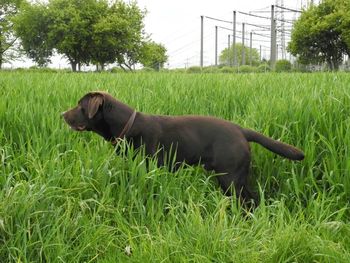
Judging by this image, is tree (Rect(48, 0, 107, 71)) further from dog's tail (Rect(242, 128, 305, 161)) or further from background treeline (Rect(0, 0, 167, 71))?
dog's tail (Rect(242, 128, 305, 161))

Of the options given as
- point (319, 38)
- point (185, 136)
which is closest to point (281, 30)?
point (319, 38)

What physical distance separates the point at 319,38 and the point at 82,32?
15224 mm

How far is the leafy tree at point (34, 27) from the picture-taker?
30.6 m

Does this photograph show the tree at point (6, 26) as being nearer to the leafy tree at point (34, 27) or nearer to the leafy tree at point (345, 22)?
the leafy tree at point (34, 27)

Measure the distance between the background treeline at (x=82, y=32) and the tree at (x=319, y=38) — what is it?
11173 millimetres

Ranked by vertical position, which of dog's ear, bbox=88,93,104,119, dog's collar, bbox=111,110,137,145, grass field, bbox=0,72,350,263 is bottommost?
grass field, bbox=0,72,350,263

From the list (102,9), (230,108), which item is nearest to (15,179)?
(230,108)

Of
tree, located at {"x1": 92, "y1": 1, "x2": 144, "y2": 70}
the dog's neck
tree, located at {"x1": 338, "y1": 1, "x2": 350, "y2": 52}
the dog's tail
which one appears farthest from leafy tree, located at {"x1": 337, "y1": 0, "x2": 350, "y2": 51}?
the dog's neck

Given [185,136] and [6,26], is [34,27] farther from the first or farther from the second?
[185,136]

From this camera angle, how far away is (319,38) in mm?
27984

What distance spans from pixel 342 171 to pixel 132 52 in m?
30.6

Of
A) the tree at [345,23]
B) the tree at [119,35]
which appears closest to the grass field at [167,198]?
the tree at [345,23]

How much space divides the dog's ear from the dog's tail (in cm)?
101

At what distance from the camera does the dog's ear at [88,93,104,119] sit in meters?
3.04
